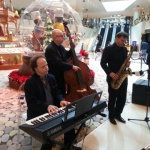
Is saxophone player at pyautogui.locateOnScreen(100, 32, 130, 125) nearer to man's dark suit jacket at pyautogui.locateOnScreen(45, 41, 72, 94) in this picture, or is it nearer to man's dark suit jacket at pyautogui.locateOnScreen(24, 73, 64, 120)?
man's dark suit jacket at pyautogui.locateOnScreen(45, 41, 72, 94)

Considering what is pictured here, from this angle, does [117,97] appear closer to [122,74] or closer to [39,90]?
[122,74]

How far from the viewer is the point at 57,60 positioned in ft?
8.48

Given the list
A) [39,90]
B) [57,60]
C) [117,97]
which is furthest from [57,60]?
[117,97]

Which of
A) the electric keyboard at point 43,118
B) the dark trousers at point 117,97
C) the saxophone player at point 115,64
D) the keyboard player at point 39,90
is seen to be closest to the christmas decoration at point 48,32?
the saxophone player at point 115,64

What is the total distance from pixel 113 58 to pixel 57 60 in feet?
2.93

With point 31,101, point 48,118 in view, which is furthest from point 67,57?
point 48,118

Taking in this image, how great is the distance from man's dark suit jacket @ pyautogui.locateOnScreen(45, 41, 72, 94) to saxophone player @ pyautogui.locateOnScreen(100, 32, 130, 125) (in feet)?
2.11

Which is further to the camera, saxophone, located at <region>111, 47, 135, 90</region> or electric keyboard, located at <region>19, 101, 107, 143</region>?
saxophone, located at <region>111, 47, 135, 90</region>

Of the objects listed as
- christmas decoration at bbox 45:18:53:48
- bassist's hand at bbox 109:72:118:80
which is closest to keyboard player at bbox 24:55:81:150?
bassist's hand at bbox 109:72:118:80

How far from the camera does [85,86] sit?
2688 millimetres

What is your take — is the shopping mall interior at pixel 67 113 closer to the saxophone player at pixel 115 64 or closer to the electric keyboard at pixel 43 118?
the electric keyboard at pixel 43 118

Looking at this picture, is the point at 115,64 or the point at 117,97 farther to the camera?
the point at 117,97

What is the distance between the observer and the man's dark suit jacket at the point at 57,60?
2572mm

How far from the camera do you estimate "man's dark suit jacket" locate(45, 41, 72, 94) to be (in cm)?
257
